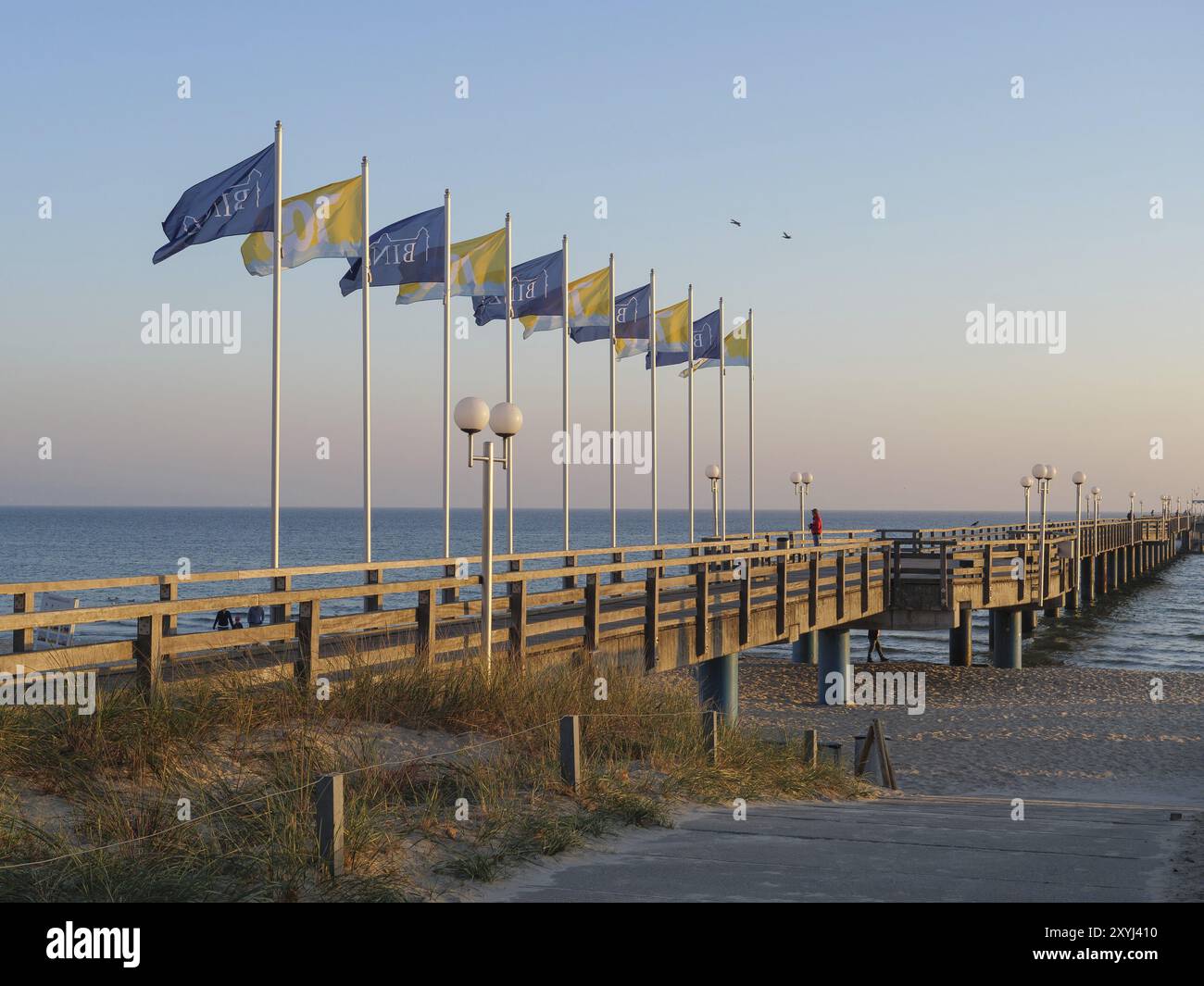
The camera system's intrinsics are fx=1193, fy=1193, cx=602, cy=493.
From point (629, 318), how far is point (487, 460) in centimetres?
1626

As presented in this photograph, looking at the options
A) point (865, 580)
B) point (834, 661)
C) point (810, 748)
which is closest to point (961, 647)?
point (834, 661)

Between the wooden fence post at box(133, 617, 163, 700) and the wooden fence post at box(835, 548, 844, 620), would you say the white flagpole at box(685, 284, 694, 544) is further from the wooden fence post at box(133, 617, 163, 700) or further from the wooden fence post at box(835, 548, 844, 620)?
the wooden fence post at box(133, 617, 163, 700)

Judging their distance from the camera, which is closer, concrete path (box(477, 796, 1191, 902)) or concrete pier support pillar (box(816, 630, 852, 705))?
concrete path (box(477, 796, 1191, 902))

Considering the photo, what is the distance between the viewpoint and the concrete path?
21.1ft

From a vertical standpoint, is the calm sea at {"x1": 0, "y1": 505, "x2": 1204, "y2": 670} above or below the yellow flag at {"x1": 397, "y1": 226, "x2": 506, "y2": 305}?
below

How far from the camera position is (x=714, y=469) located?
31.9 metres

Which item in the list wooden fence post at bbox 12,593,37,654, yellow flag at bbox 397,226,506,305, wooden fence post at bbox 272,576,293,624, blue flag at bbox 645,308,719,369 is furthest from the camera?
blue flag at bbox 645,308,719,369

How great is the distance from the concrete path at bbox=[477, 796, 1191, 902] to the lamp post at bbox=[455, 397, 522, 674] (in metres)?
3.46

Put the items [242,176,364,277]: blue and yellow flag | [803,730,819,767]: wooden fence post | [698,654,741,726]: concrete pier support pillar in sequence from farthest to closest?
1. [698,654,741,726]: concrete pier support pillar
2. [242,176,364,277]: blue and yellow flag
3. [803,730,819,767]: wooden fence post

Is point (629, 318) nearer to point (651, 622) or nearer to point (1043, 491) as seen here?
point (651, 622)

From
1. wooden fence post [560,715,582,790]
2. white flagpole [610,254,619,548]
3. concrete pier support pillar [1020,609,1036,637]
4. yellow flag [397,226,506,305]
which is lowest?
concrete pier support pillar [1020,609,1036,637]

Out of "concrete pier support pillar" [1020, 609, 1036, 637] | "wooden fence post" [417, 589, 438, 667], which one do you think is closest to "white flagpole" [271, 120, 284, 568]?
"wooden fence post" [417, 589, 438, 667]

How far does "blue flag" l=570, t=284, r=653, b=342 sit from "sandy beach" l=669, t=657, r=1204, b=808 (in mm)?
9111
